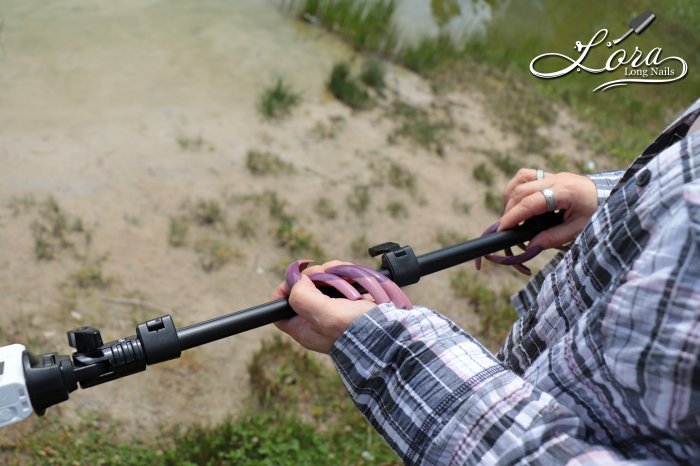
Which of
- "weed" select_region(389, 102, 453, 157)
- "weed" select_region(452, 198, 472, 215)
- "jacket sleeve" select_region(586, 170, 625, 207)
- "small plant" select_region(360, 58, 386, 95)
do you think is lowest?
"weed" select_region(452, 198, 472, 215)

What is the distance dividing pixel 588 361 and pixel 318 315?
454 mm

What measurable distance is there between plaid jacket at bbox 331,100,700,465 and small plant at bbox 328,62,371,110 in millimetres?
4017

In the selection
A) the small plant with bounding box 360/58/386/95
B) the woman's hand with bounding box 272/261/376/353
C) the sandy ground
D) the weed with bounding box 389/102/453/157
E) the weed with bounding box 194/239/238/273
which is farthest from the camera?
the small plant with bounding box 360/58/386/95

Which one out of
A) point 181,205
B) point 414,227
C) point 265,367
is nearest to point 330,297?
point 265,367

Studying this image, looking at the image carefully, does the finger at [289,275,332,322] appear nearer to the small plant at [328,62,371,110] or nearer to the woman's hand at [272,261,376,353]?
the woman's hand at [272,261,376,353]

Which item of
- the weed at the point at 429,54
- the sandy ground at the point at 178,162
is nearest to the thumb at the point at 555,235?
the sandy ground at the point at 178,162

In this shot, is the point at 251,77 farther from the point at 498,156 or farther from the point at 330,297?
the point at 330,297

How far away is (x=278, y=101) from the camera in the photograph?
4895mm

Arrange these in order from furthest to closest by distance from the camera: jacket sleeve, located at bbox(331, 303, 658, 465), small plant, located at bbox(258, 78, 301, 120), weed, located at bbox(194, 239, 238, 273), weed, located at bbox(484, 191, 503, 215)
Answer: small plant, located at bbox(258, 78, 301, 120), weed, located at bbox(484, 191, 503, 215), weed, located at bbox(194, 239, 238, 273), jacket sleeve, located at bbox(331, 303, 658, 465)

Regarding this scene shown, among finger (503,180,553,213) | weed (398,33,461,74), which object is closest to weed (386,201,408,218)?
weed (398,33,461,74)

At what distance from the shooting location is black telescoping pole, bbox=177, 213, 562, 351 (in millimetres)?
1368

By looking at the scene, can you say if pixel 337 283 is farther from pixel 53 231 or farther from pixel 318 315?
pixel 53 231

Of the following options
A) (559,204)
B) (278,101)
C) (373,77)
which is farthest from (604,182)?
(373,77)

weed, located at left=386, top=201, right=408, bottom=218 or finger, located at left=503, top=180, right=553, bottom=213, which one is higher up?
finger, located at left=503, top=180, right=553, bottom=213
